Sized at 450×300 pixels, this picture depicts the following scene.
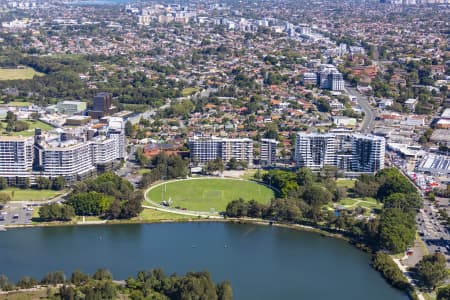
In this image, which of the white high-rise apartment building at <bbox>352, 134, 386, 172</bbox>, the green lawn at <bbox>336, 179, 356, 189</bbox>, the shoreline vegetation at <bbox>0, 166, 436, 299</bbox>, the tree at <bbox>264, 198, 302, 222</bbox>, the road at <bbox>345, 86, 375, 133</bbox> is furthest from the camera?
the road at <bbox>345, 86, 375, 133</bbox>

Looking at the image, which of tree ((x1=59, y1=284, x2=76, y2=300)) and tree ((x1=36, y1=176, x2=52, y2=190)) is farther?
tree ((x1=36, y1=176, x2=52, y2=190))

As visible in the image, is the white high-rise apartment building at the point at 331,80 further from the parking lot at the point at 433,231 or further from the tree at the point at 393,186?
the parking lot at the point at 433,231

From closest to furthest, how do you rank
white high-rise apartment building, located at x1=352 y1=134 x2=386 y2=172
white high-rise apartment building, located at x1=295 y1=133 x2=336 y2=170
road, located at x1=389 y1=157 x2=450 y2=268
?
road, located at x1=389 y1=157 x2=450 y2=268
white high-rise apartment building, located at x1=352 y1=134 x2=386 y2=172
white high-rise apartment building, located at x1=295 y1=133 x2=336 y2=170

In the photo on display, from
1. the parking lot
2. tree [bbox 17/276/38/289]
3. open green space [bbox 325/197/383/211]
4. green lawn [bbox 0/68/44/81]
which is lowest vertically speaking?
tree [bbox 17/276/38/289]

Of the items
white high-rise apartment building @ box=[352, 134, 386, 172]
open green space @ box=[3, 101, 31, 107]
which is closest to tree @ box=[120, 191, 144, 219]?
white high-rise apartment building @ box=[352, 134, 386, 172]

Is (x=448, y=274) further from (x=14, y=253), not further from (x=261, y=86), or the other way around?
(x=261, y=86)

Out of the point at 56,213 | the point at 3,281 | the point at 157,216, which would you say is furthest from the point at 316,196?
the point at 3,281

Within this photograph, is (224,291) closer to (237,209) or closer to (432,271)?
(432,271)

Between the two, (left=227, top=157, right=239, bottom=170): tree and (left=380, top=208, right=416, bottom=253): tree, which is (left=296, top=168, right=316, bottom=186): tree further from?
(left=380, top=208, right=416, bottom=253): tree
